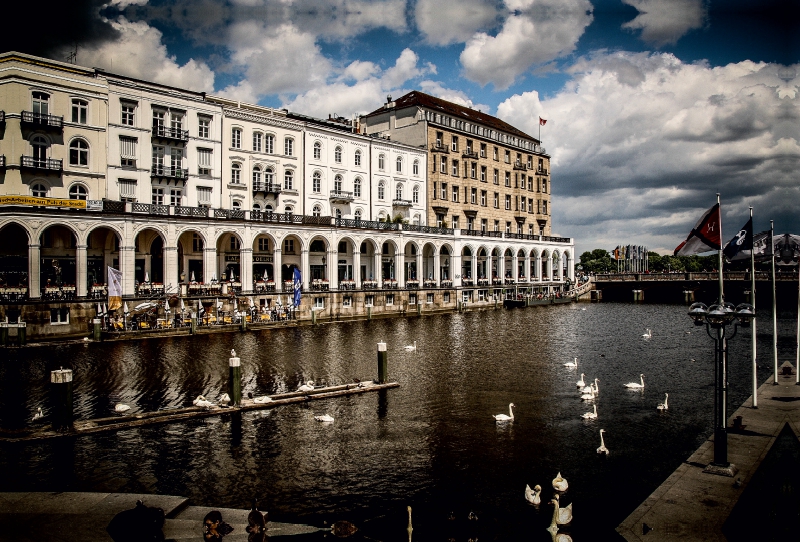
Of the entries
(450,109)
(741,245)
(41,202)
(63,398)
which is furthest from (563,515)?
(450,109)

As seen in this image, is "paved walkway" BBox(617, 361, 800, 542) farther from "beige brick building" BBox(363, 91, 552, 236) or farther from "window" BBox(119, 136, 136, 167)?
"beige brick building" BBox(363, 91, 552, 236)

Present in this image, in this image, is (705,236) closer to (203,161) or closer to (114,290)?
(114,290)

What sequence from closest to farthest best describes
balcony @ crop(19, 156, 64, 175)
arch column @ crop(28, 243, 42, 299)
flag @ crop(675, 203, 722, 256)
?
flag @ crop(675, 203, 722, 256) < arch column @ crop(28, 243, 42, 299) < balcony @ crop(19, 156, 64, 175)

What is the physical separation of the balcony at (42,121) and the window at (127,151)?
493 centimetres

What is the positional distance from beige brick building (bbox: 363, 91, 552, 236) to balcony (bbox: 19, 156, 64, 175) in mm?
46554

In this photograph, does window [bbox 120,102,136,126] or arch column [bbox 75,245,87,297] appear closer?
arch column [bbox 75,245,87,297]

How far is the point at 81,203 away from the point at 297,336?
20.3 metres

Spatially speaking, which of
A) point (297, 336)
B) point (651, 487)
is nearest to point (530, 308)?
point (297, 336)

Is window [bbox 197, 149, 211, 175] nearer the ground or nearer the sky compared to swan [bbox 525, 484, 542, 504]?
nearer the sky

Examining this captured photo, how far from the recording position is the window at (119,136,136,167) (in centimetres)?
5078

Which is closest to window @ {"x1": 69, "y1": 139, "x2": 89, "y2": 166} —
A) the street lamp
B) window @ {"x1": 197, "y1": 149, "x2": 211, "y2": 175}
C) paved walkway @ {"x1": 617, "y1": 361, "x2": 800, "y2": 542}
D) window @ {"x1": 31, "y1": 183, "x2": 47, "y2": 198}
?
window @ {"x1": 31, "y1": 183, "x2": 47, "y2": 198}

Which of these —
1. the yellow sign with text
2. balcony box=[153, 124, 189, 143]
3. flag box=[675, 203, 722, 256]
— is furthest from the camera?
balcony box=[153, 124, 189, 143]

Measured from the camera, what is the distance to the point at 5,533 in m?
10.0

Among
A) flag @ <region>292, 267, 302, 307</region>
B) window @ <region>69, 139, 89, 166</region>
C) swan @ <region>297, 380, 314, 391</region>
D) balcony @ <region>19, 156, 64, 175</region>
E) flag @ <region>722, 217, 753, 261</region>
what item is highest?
window @ <region>69, 139, 89, 166</region>
